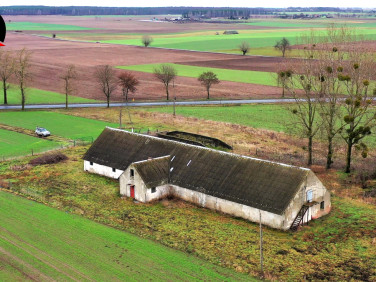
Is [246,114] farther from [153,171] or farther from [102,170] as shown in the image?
[153,171]

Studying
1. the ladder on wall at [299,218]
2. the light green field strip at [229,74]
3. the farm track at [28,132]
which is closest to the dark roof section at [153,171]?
the ladder on wall at [299,218]

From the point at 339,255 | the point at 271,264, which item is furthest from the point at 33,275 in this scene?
the point at 339,255

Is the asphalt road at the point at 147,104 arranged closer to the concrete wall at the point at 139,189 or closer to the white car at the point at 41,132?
the white car at the point at 41,132

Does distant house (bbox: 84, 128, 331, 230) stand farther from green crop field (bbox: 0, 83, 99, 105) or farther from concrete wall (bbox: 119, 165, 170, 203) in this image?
green crop field (bbox: 0, 83, 99, 105)

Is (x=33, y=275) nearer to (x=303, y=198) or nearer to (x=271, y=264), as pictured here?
(x=271, y=264)

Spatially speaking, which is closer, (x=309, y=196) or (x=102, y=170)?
(x=309, y=196)

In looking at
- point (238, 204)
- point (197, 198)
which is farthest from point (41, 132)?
point (238, 204)

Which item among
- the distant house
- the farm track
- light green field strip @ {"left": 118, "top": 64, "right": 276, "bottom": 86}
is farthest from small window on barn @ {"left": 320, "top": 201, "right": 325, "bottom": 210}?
light green field strip @ {"left": 118, "top": 64, "right": 276, "bottom": 86}
